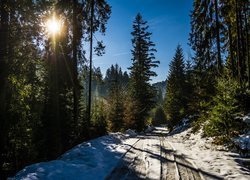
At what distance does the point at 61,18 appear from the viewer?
18.0m

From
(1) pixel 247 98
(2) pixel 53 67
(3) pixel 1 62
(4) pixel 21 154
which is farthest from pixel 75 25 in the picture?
(1) pixel 247 98

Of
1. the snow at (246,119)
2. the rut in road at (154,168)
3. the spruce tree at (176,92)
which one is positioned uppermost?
the spruce tree at (176,92)

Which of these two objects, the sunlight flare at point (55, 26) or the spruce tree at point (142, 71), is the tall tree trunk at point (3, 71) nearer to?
the sunlight flare at point (55, 26)

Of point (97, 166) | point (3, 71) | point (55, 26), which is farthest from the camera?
point (55, 26)

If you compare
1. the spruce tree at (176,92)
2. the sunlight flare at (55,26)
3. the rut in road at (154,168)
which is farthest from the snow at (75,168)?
the spruce tree at (176,92)

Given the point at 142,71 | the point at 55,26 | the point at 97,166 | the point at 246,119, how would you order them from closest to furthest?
the point at 97,166, the point at 246,119, the point at 55,26, the point at 142,71

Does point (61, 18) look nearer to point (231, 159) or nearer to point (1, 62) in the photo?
point (1, 62)

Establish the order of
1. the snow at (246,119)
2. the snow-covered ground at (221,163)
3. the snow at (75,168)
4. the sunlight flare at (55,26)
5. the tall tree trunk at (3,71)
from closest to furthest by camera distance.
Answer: the snow at (75,168), the snow-covered ground at (221,163), the tall tree trunk at (3,71), the snow at (246,119), the sunlight flare at (55,26)

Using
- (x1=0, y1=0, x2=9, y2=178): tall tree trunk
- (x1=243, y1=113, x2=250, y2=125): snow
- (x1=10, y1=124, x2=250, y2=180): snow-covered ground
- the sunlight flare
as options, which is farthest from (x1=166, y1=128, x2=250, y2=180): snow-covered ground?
the sunlight flare

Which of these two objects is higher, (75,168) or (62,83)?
(62,83)

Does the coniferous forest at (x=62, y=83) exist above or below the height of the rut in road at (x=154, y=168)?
above

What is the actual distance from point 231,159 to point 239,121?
3.43 metres

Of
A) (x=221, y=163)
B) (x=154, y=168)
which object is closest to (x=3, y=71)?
(x=154, y=168)

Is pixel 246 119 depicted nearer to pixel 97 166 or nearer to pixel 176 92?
pixel 97 166
